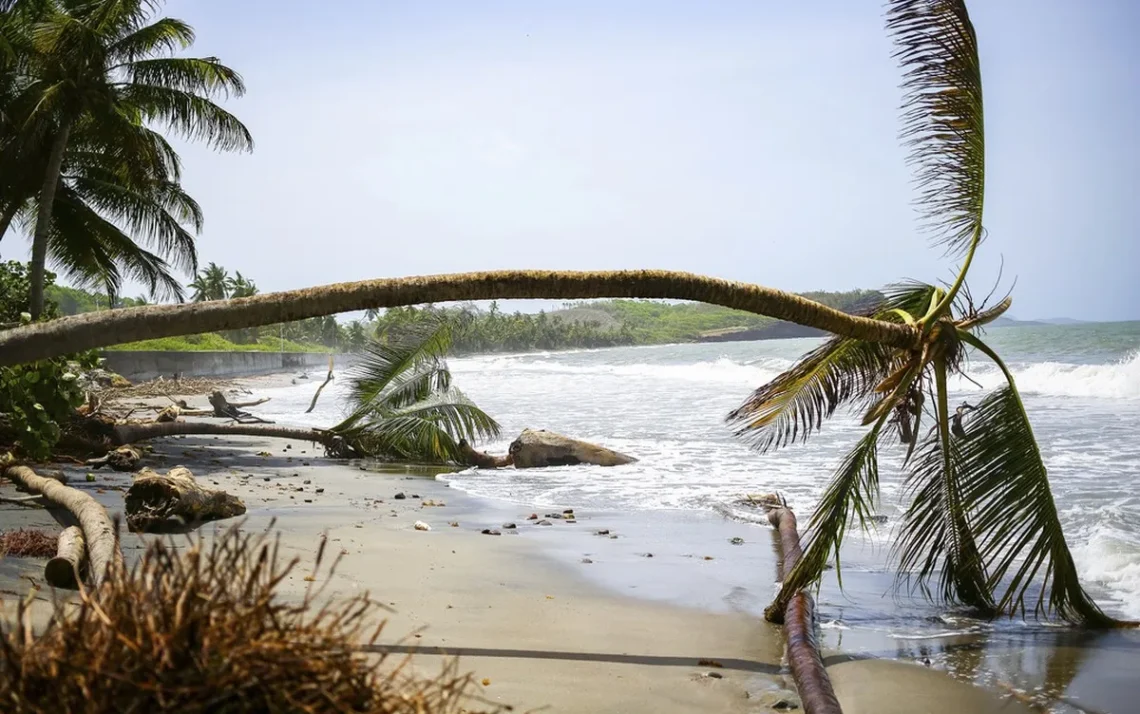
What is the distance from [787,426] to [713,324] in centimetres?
11734

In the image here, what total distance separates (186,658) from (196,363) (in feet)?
155

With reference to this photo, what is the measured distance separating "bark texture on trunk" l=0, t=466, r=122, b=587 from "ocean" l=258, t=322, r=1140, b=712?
13.7 feet

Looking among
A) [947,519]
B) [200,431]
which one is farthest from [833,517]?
[200,431]

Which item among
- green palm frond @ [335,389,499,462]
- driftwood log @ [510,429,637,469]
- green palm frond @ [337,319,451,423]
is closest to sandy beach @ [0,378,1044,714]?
driftwood log @ [510,429,637,469]

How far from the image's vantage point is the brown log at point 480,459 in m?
15.0

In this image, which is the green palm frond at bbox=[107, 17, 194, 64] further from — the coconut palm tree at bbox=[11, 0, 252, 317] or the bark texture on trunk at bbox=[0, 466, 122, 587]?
the bark texture on trunk at bbox=[0, 466, 122, 587]

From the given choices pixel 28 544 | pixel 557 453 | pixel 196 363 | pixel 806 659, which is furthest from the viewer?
pixel 196 363

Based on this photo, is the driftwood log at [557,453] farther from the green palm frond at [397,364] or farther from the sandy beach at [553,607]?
the sandy beach at [553,607]

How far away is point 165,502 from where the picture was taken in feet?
24.2

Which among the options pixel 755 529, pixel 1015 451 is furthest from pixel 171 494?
pixel 1015 451

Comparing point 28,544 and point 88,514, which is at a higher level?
point 88,514

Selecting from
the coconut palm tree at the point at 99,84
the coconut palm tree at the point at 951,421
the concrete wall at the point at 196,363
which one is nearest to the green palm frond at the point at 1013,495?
the coconut palm tree at the point at 951,421

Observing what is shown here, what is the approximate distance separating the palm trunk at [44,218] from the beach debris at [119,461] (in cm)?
1066

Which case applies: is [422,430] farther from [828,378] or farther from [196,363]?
[196,363]
